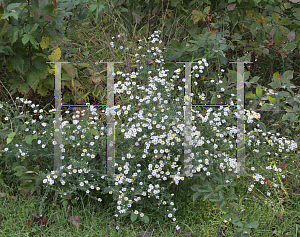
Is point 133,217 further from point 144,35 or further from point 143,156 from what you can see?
point 144,35

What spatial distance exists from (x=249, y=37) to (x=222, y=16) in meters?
0.53

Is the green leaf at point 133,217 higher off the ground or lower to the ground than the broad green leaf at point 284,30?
lower

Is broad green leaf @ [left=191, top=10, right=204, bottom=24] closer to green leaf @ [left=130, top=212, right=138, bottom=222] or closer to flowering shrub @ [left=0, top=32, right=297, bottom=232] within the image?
flowering shrub @ [left=0, top=32, right=297, bottom=232]

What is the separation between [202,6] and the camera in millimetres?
3521

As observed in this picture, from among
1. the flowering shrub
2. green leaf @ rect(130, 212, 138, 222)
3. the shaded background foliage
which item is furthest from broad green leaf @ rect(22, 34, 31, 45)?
green leaf @ rect(130, 212, 138, 222)

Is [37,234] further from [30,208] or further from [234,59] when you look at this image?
[234,59]

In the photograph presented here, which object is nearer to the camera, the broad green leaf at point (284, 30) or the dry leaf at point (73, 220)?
the dry leaf at point (73, 220)

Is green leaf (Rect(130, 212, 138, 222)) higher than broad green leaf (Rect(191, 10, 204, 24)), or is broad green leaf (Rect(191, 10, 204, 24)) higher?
broad green leaf (Rect(191, 10, 204, 24))

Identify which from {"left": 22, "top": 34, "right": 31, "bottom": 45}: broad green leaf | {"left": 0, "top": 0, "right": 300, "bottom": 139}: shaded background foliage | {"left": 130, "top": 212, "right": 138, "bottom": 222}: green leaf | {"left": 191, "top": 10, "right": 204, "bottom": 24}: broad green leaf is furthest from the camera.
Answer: {"left": 191, "top": 10, "right": 204, "bottom": 24}: broad green leaf

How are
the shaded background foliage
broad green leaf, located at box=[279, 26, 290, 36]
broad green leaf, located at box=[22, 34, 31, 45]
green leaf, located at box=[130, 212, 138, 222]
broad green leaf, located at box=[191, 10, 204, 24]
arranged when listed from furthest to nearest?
broad green leaf, located at box=[191, 10, 204, 24], broad green leaf, located at box=[279, 26, 290, 36], the shaded background foliage, broad green leaf, located at box=[22, 34, 31, 45], green leaf, located at box=[130, 212, 138, 222]

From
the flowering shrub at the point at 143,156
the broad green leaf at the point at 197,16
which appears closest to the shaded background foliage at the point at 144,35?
the broad green leaf at the point at 197,16

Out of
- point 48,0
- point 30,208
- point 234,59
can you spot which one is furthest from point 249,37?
point 30,208

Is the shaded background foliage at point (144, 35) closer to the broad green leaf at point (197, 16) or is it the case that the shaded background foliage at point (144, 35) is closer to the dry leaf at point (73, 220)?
the broad green leaf at point (197, 16)

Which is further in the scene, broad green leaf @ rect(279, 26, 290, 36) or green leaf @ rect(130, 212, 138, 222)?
broad green leaf @ rect(279, 26, 290, 36)
